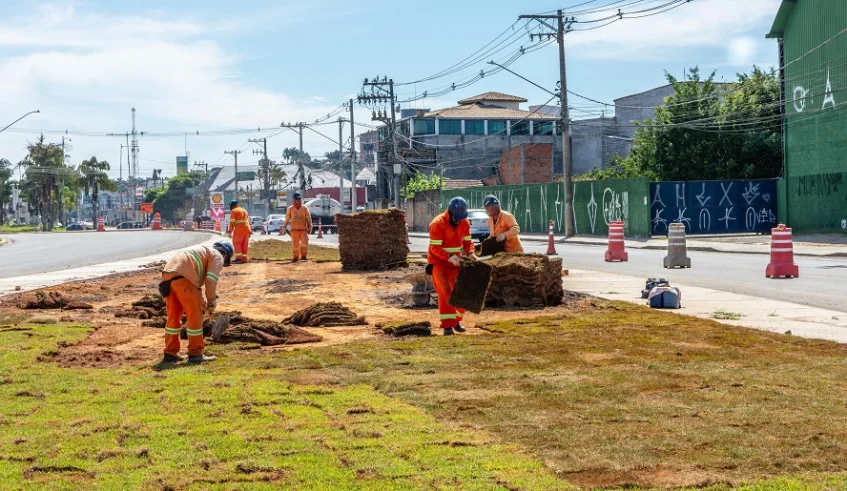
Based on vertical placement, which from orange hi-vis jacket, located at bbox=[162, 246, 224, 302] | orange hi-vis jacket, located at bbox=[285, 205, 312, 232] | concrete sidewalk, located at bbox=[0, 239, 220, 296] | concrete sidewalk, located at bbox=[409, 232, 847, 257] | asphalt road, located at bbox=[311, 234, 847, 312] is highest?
orange hi-vis jacket, located at bbox=[285, 205, 312, 232]

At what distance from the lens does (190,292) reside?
35.7ft

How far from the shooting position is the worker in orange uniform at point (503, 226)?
1703cm

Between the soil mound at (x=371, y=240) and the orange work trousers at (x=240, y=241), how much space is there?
4179 mm

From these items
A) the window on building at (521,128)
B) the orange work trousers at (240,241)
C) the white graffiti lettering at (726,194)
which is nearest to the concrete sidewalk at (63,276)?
the orange work trousers at (240,241)

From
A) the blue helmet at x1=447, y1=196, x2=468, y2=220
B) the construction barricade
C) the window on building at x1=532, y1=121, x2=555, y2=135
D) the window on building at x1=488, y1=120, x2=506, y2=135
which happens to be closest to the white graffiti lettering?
the construction barricade

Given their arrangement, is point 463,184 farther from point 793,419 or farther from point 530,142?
point 793,419

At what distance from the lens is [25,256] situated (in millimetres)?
40438

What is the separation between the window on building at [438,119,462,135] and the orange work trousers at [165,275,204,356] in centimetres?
8728

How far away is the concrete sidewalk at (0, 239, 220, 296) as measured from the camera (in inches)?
906

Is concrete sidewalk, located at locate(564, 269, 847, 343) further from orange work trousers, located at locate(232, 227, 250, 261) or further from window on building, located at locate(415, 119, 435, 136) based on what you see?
window on building, located at locate(415, 119, 435, 136)

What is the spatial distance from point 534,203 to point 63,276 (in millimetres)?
36833

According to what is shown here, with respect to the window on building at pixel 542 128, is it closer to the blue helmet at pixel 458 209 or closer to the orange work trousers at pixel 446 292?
the orange work trousers at pixel 446 292

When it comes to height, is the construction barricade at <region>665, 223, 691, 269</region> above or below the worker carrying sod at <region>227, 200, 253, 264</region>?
below

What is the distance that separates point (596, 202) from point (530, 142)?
1852 inches
